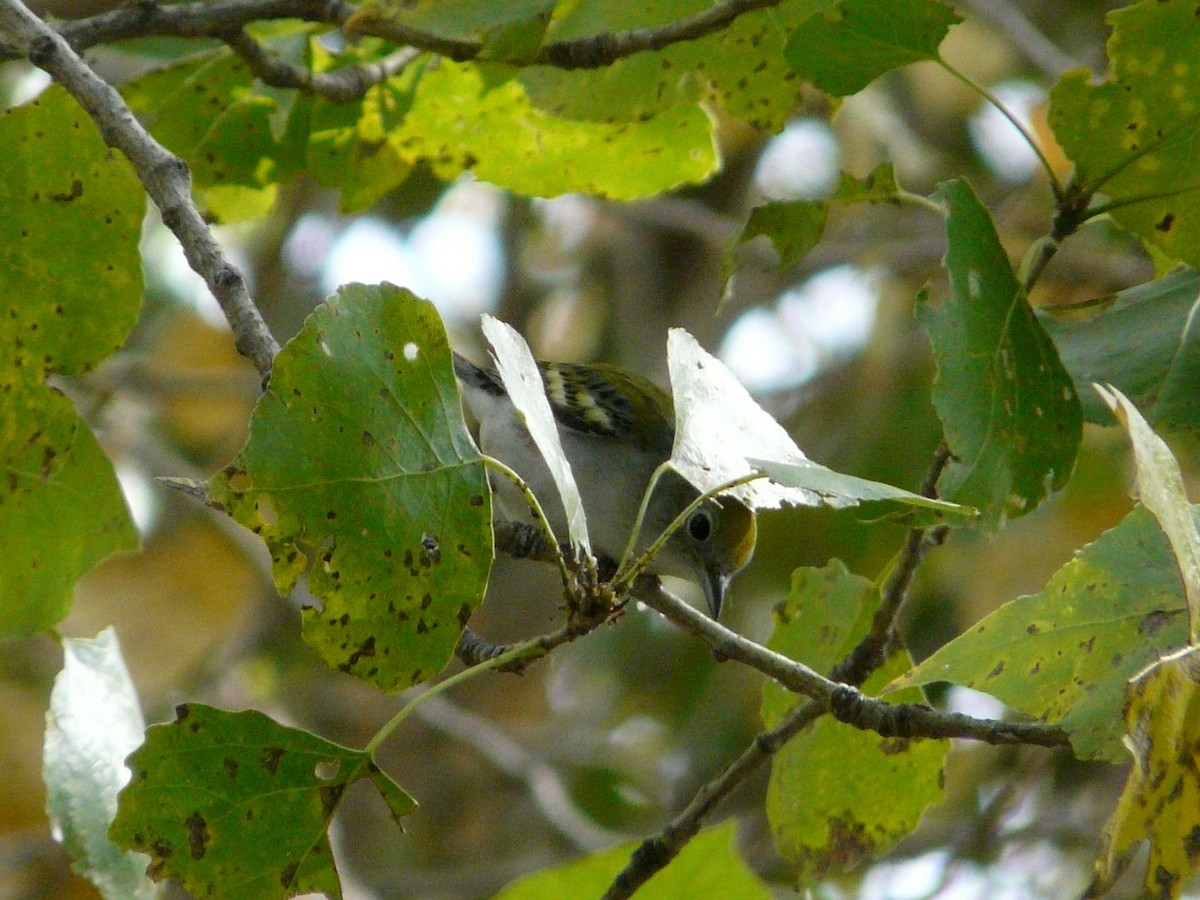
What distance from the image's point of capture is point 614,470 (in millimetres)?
3701

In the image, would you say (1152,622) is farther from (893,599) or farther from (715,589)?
(715,589)

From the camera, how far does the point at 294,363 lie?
1431 millimetres

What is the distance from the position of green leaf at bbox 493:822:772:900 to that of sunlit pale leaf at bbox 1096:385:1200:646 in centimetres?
81

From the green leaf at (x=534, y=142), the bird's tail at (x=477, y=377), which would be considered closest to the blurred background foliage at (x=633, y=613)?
the bird's tail at (x=477, y=377)

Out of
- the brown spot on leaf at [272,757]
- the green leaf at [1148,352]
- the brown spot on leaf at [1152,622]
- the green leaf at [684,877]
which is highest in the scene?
the brown spot on leaf at [1152,622]

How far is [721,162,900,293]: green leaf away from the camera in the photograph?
2105 millimetres

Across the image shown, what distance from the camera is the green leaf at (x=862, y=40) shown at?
1.87 metres

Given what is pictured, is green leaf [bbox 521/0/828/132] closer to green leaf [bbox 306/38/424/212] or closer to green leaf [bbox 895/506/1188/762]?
green leaf [bbox 306/38/424/212]

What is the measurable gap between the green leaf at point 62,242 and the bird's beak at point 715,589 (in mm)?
1781

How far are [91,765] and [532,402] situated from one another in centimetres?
105

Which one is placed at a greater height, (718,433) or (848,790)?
(718,433)

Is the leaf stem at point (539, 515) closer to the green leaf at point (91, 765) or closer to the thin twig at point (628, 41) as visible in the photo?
the green leaf at point (91, 765)

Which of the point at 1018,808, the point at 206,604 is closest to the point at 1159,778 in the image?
the point at 1018,808

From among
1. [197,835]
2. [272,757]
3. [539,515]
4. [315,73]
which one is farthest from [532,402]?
[315,73]
